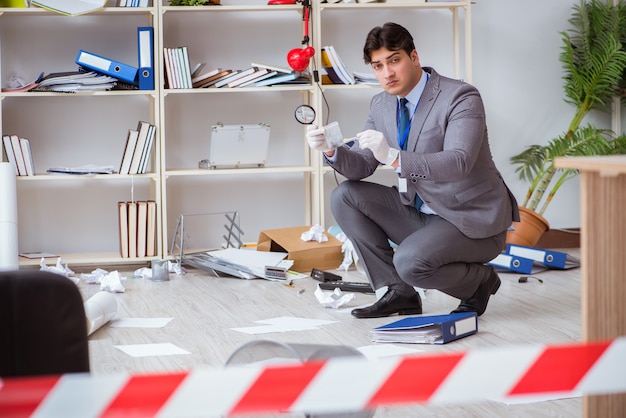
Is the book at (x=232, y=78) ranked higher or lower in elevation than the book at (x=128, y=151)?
higher

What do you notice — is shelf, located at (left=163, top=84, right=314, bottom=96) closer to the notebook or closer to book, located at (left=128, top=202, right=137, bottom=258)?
the notebook

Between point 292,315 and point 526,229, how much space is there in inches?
71.1

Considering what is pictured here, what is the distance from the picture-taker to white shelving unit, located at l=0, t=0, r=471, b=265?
15.1 feet

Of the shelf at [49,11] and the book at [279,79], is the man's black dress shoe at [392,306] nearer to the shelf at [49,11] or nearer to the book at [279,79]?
the book at [279,79]

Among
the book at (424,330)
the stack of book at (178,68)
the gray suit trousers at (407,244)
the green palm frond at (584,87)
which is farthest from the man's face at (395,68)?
the green palm frond at (584,87)

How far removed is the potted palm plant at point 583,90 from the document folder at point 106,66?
220 centimetres

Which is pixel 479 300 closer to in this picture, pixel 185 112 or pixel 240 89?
pixel 240 89

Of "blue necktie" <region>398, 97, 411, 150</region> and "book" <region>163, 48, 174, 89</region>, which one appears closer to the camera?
"blue necktie" <region>398, 97, 411, 150</region>

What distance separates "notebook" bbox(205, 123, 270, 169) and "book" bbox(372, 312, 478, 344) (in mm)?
1953

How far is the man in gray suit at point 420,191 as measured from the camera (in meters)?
2.88

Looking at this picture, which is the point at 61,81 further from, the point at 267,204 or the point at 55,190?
the point at 267,204

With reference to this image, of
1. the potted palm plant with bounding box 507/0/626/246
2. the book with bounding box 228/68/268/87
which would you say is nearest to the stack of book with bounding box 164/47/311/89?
the book with bounding box 228/68/268/87

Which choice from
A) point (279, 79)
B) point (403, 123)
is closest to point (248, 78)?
point (279, 79)

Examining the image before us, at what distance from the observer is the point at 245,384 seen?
110cm
